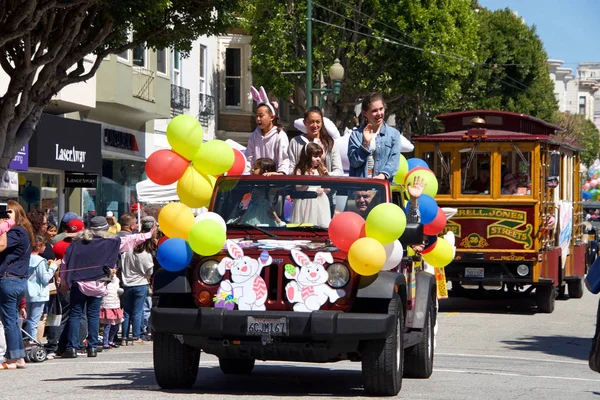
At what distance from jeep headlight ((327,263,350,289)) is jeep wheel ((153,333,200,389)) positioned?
4.64ft

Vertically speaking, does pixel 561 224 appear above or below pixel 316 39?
below

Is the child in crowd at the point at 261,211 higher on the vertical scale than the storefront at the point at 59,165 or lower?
lower

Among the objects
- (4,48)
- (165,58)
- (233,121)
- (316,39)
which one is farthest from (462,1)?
(4,48)

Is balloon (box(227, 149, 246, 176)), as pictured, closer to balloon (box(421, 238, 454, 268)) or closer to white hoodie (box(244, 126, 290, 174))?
white hoodie (box(244, 126, 290, 174))

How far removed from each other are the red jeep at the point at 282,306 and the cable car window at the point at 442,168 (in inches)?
441

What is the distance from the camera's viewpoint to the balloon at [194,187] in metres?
11.0

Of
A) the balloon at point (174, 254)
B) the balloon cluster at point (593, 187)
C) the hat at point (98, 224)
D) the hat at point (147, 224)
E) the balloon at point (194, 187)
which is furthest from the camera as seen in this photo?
the balloon cluster at point (593, 187)

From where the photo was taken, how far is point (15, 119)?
745 inches

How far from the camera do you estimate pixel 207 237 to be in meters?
9.92

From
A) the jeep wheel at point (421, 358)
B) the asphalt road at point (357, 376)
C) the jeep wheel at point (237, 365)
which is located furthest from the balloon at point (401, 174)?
the jeep wheel at point (237, 365)

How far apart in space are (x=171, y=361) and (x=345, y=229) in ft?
6.24

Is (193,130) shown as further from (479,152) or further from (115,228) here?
(479,152)

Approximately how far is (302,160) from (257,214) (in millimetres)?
787

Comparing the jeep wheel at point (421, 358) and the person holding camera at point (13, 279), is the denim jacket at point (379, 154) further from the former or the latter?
the person holding camera at point (13, 279)
